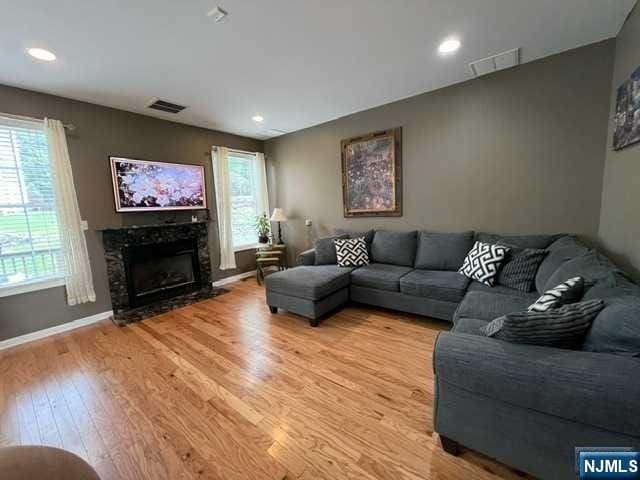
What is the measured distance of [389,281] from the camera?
9.57 feet

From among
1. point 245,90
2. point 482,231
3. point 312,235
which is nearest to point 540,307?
point 482,231

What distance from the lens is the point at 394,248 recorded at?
342cm

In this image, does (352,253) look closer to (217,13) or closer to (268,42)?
(268,42)

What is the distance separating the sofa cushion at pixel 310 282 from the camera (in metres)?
2.78

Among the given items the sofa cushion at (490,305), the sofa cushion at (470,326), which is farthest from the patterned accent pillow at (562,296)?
the sofa cushion at (490,305)

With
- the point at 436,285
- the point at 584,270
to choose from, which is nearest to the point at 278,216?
the point at 436,285

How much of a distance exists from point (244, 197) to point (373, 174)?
2.46 m

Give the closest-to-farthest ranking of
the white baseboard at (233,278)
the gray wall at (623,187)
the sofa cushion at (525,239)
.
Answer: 1. the gray wall at (623,187)
2. the sofa cushion at (525,239)
3. the white baseboard at (233,278)

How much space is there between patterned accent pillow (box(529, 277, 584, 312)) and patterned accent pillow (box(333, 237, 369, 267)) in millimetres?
2167

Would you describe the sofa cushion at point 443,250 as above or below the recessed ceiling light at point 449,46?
below

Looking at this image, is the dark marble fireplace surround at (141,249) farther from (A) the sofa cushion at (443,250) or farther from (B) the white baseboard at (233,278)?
(A) the sofa cushion at (443,250)

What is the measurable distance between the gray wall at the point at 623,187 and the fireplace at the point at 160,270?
15.7ft

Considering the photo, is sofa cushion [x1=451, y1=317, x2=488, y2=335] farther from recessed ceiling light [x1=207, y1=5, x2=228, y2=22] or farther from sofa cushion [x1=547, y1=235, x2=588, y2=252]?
recessed ceiling light [x1=207, y1=5, x2=228, y2=22]

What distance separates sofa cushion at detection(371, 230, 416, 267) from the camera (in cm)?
336
